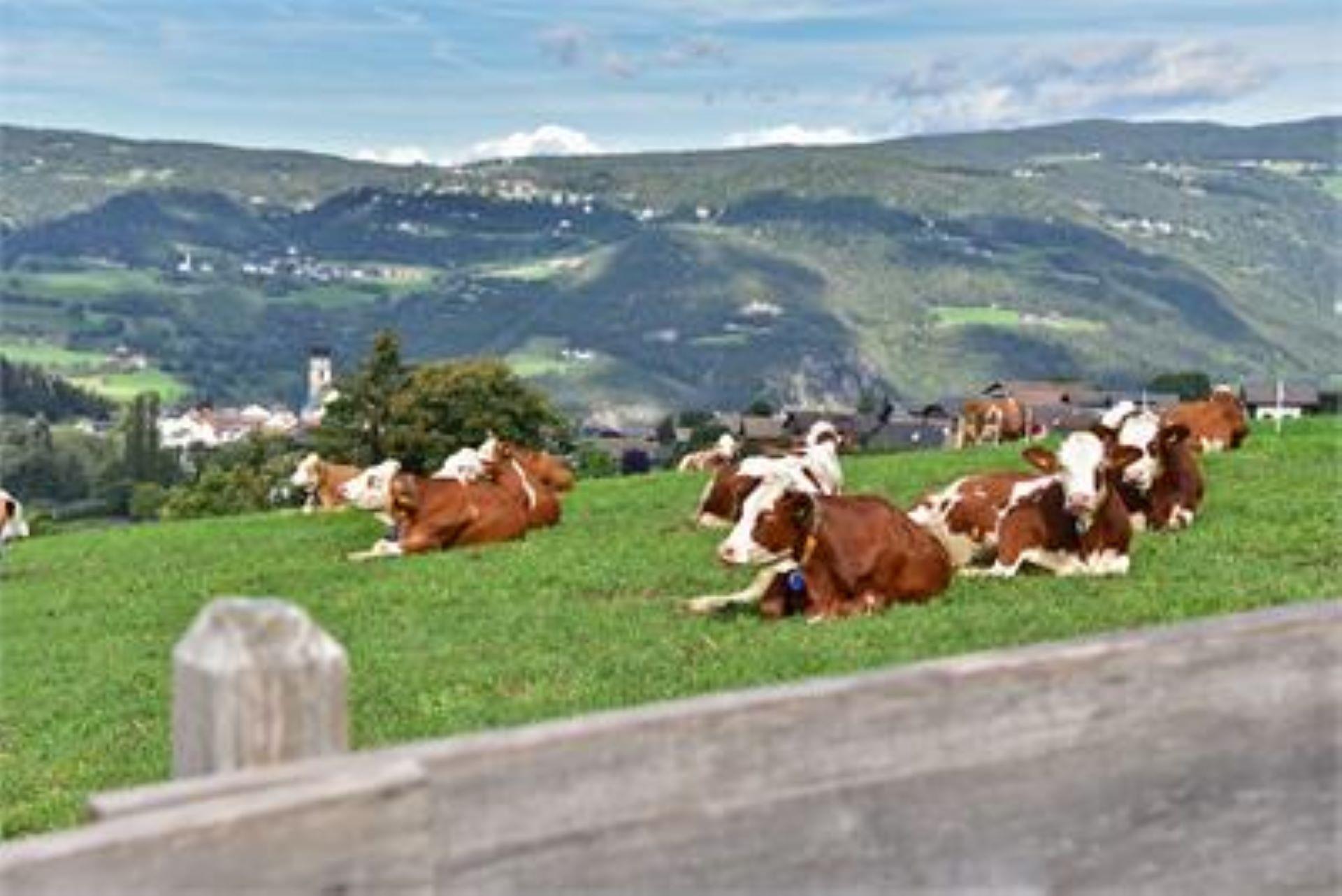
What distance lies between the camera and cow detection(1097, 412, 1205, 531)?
666 inches

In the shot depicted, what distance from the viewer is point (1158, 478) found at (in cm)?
1733

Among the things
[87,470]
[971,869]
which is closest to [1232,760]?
[971,869]

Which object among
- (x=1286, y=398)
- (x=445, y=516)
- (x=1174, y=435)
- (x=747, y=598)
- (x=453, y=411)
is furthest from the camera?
(x=453, y=411)

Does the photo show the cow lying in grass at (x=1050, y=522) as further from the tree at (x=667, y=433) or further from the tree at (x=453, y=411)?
the tree at (x=667, y=433)

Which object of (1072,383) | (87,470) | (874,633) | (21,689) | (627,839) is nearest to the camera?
(627,839)

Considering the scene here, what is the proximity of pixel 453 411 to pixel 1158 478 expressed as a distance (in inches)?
2105

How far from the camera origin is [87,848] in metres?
2.68

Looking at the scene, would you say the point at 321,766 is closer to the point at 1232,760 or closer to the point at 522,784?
the point at 522,784

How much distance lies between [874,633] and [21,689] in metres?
6.37

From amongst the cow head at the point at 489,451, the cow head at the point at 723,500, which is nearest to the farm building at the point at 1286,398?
the cow head at the point at 489,451

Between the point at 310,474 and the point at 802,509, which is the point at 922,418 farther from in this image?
the point at 802,509

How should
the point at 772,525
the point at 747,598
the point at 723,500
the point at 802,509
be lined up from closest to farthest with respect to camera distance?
1. the point at 747,598
2. the point at 802,509
3. the point at 772,525
4. the point at 723,500

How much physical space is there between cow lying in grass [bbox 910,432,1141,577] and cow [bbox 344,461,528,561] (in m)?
6.96

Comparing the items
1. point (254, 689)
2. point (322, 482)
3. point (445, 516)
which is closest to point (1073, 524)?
point (445, 516)
